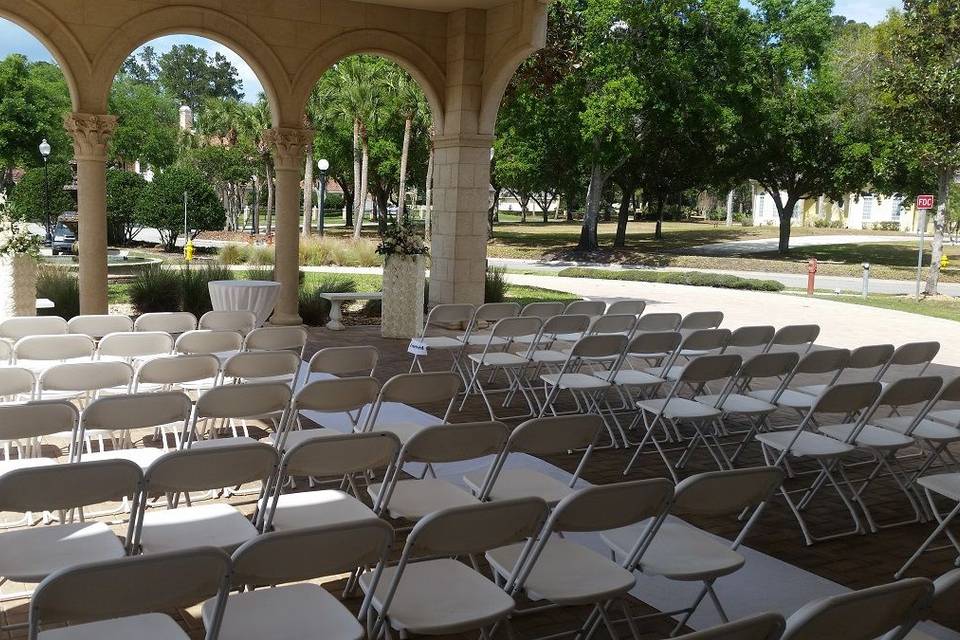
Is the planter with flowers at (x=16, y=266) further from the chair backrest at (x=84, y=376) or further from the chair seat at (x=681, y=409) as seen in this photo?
the chair seat at (x=681, y=409)

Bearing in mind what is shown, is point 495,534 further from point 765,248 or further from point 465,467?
point 765,248

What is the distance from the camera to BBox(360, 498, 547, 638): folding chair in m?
2.57

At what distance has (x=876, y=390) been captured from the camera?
15.4 ft

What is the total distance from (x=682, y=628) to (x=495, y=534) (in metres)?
1.20

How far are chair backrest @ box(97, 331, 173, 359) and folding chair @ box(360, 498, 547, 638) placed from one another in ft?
10.9

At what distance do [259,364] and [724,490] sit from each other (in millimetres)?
3043

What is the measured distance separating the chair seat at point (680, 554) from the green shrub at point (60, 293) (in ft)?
32.1

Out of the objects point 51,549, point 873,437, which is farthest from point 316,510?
point 873,437

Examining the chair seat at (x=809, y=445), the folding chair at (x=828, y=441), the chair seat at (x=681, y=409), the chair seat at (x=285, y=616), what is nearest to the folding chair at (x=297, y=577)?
the chair seat at (x=285, y=616)

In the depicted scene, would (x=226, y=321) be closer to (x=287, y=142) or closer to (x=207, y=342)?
(x=207, y=342)

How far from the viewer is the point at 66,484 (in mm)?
2725

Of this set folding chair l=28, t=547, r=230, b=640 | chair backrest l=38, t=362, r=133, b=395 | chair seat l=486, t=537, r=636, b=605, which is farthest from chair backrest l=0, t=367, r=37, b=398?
chair seat l=486, t=537, r=636, b=605

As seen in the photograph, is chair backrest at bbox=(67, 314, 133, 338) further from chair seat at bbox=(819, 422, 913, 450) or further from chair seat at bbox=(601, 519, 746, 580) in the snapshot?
chair seat at bbox=(819, 422, 913, 450)

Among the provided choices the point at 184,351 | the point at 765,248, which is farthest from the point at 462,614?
the point at 765,248
